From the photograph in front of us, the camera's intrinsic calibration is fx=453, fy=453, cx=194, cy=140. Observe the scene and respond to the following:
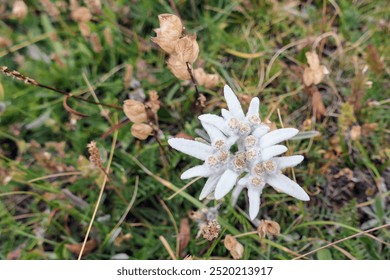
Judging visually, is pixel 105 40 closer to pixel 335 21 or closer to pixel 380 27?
pixel 335 21

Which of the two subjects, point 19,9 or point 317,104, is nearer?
Result: point 317,104

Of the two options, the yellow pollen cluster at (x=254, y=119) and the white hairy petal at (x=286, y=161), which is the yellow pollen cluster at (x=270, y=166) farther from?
the yellow pollen cluster at (x=254, y=119)

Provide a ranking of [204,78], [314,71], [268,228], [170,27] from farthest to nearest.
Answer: [204,78] → [314,71] → [268,228] → [170,27]

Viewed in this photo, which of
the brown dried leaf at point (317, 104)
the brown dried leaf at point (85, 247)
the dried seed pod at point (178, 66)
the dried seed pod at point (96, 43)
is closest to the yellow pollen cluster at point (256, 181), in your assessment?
the dried seed pod at point (178, 66)

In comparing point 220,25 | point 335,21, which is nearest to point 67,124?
point 220,25

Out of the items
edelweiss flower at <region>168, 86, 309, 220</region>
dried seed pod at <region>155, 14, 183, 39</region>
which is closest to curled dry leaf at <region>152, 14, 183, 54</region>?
dried seed pod at <region>155, 14, 183, 39</region>

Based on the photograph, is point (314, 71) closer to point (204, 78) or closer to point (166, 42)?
point (204, 78)

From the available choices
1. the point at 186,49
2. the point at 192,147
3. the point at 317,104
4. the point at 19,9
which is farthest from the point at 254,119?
the point at 19,9
